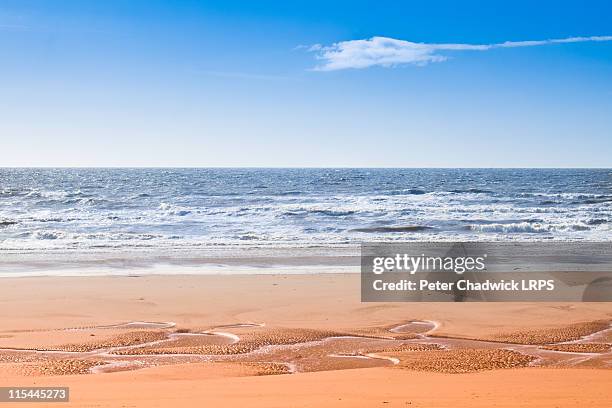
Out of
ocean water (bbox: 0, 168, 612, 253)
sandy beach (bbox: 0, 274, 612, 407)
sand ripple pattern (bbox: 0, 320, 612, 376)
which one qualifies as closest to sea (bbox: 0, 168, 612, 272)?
ocean water (bbox: 0, 168, 612, 253)

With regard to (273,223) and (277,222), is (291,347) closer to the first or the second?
(273,223)

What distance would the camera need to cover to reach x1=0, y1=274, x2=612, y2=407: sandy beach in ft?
18.0

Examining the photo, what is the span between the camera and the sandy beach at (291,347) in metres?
5.50

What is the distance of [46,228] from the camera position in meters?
30.6

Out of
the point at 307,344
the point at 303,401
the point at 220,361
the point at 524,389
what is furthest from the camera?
the point at 307,344

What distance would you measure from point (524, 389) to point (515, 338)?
354 cm

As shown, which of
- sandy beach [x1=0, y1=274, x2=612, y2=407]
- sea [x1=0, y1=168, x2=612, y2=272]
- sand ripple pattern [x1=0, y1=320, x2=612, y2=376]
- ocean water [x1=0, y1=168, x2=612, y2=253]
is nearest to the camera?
sandy beach [x1=0, y1=274, x2=612, y2=407]

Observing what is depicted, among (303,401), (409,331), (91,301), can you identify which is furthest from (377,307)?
(303,401)

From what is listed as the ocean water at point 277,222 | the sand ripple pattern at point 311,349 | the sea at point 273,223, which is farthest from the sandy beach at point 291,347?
the ocean water at point 277,222

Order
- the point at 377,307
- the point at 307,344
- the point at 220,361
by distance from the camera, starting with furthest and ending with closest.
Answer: the point at 377,307, the point at 307,344, the point at 220,361

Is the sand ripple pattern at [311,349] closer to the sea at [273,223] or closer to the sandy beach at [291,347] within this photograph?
the sandy beach at [291,347]

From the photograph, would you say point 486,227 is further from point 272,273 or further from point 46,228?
point 46,228

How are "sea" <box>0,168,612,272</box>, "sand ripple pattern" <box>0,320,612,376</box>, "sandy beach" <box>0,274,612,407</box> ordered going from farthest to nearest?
1. "sea" <box>0,168,612,272</box>
2. "sand ripple pattern" <box>0,320,612,376</box>
3. "sandy beach" <box>0,274,612,407</box>

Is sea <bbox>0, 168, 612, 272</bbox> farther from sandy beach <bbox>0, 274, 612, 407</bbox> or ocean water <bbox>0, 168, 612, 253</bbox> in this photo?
sandy beach <bbox>0, 274, 612, 407</bbox>
